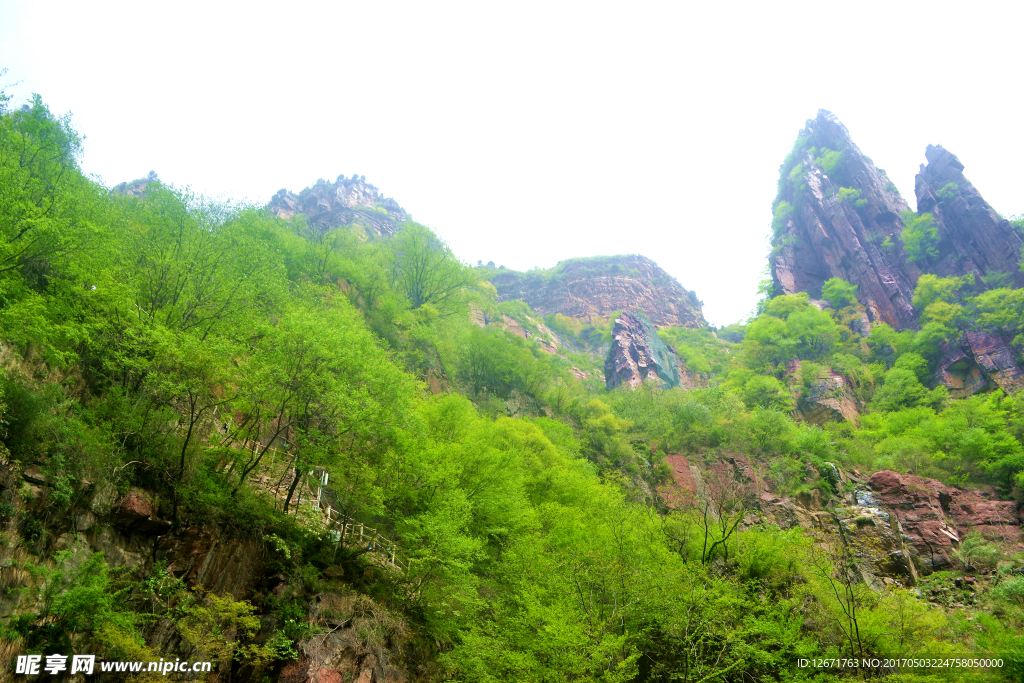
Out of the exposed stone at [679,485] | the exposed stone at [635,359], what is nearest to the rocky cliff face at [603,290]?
the exposed stone at [635,359]

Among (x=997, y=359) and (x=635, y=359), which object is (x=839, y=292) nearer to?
(x=997, y=359)

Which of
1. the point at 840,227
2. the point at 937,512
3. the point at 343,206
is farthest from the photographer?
the point at 343,206

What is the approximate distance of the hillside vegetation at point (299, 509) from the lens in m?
10.5

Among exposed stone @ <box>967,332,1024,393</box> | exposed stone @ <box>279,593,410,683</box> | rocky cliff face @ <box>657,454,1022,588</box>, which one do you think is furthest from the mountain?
exposed stone @ <box>279,593,410,683</box>

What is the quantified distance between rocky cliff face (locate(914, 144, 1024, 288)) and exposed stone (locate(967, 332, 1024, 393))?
9.58 m

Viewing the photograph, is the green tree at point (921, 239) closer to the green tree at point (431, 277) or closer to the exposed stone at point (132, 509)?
the green tree at point (431, 277)

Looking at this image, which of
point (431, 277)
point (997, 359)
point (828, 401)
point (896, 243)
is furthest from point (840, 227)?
point (431, 277)

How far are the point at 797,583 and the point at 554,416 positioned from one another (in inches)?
820

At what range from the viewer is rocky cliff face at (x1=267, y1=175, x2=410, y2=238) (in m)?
76.4

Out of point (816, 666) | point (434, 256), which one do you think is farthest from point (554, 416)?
point (816, 666)

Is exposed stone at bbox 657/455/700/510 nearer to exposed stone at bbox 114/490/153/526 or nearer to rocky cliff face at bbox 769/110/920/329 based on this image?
exposed stone at bbox 114/490/153/526

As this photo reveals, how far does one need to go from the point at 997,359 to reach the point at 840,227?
89.2 ft

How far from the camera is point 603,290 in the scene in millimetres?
105875

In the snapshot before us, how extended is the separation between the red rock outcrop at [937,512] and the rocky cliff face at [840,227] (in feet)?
91.0
